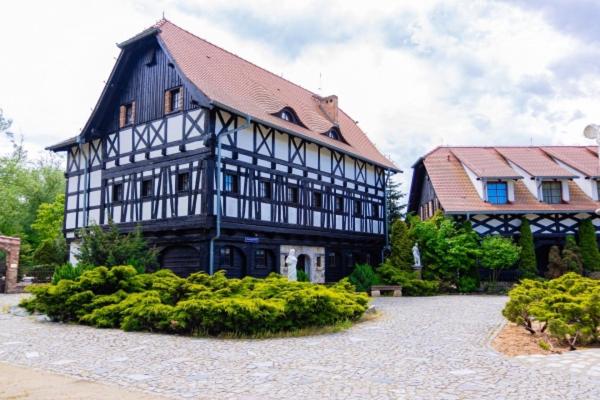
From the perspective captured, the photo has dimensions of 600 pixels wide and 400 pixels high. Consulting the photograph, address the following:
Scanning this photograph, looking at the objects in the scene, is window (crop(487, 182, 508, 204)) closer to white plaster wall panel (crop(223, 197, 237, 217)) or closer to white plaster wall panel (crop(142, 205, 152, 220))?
white plaster wall panel (crop(223, 197, 237, 217))

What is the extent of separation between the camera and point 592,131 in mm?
11352

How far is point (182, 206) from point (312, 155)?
21.1 feet

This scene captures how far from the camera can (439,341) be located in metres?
9.73

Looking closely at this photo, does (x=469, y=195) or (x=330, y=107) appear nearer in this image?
(x=469, y=195)

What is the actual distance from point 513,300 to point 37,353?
28.4ft

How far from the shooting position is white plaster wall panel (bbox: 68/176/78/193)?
2284 centimetres

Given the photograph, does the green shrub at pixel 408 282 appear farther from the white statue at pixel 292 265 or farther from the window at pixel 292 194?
the white statue at pixel 292 265

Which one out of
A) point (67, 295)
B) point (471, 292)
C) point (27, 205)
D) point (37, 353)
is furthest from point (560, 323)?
point (27, 205)

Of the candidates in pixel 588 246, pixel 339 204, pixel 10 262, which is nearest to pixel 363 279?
pixel 339 204

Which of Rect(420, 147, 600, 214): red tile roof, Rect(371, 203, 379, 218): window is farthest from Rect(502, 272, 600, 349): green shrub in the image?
Rect(371, 203, 379, 218): window

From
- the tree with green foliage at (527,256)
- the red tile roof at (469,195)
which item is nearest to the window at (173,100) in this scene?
the red tile roof at (469,195)

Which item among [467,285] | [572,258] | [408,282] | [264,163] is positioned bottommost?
[467,285]

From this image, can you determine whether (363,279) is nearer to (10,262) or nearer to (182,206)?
(182,206)

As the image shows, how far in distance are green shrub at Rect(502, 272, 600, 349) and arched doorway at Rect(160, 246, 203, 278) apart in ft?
34.7
